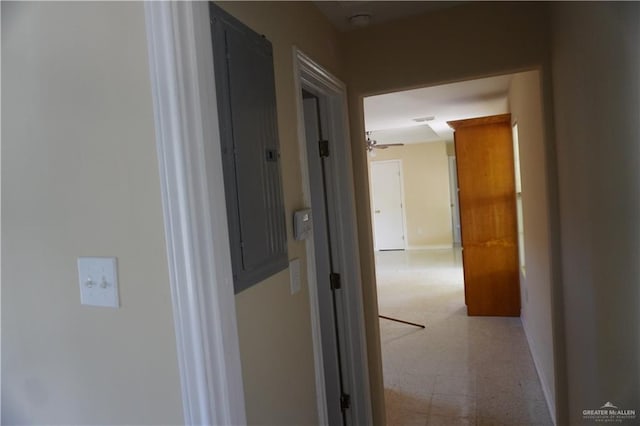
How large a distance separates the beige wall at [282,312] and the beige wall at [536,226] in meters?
1.26

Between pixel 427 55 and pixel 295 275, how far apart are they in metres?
1.32

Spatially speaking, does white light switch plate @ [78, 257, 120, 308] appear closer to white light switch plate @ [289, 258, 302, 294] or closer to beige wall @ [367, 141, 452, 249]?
white light switch plate @ [289, 258, 302, 294]

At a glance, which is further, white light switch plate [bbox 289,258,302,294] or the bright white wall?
white light switch plate [bbox 289,258,302,294]

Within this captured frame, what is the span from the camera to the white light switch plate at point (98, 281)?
92 cm

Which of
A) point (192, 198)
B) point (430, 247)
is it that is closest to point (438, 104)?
point (192, 198)

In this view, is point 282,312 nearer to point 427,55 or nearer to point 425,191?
point 427,55

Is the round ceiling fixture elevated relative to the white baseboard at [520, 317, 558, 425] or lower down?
elevated

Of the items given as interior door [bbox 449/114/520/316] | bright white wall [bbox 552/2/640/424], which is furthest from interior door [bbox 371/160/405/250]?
bright white wall [bbox 552/2/640/424]

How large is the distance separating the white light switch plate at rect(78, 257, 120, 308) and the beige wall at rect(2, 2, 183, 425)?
0.7 inches

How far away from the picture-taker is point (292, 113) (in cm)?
151

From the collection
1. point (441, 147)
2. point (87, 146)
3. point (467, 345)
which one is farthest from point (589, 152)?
point (441, 147)

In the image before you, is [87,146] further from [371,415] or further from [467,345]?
[467,345]

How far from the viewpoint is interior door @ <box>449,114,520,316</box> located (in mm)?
4098

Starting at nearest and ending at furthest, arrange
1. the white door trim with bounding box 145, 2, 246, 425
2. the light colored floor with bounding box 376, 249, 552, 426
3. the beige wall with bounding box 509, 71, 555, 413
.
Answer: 1. the white door trim with bounding box 145, 2, 246, 425
2. the beige wall with bounding box 509, 71, 555, 413
3. the light colored floor with bounding box 376, 249, 552, 426
